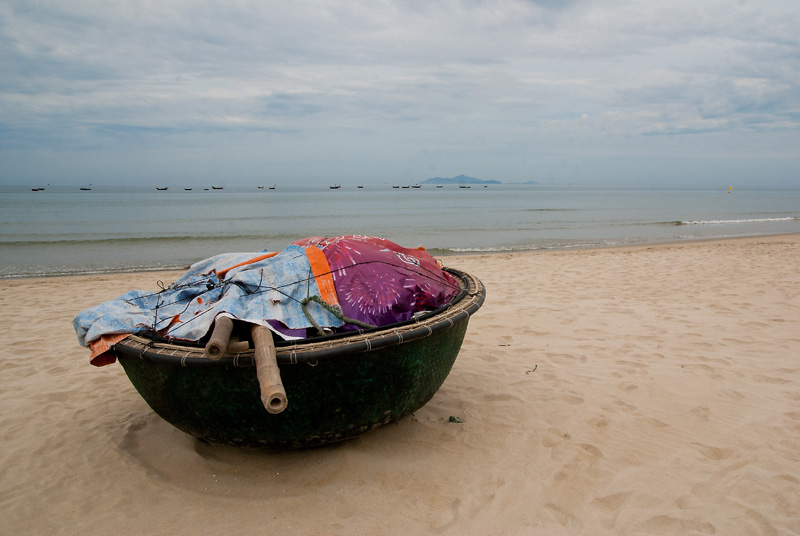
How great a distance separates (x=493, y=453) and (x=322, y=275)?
1362 mm

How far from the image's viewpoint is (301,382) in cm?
204

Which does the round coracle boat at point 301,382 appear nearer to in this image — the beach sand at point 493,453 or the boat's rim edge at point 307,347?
the boat's rim edge at point 307,347

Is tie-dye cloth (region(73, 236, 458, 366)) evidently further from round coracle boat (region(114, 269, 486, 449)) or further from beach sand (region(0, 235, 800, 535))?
beach sand (region(0, 235, 800, 535))

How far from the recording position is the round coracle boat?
200cm

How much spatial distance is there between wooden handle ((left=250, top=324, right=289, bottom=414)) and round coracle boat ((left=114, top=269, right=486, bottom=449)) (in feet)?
0.25

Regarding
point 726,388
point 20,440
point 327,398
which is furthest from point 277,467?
point 726,388

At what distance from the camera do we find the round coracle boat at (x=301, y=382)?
78.7 inches

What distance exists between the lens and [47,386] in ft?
11.8

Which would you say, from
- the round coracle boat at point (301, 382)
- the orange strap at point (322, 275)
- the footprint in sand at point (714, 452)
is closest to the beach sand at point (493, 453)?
the footprint in sand at point (714, 452)

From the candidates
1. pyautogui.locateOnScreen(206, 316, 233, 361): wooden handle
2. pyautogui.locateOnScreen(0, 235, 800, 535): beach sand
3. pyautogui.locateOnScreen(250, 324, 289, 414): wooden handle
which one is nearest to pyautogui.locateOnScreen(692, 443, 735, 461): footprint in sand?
pyautogui.locateOnScreen(0, 235, 800, 535): beach sand

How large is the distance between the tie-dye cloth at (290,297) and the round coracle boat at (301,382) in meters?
0.13

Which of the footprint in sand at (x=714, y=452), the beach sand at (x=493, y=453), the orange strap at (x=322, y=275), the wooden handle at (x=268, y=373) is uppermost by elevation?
the orange strap at (x=322, y=275)

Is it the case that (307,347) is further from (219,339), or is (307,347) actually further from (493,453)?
(493,453)

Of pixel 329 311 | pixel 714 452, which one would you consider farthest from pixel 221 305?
pixel 714 452
